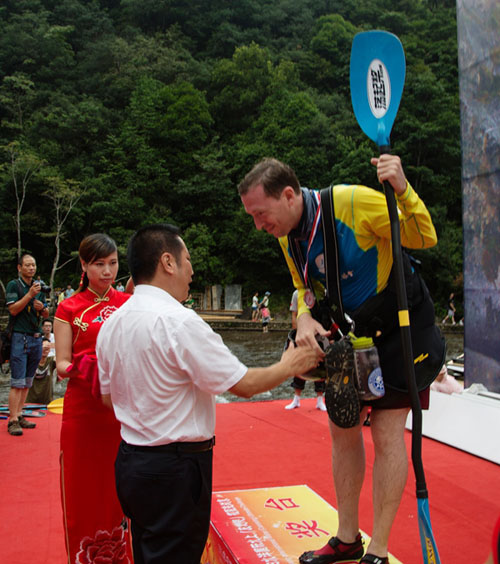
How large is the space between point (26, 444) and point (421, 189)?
109ft

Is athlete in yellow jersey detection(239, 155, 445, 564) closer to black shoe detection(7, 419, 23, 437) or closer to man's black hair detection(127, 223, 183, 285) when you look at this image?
man's black hair detection(127, 223, 183, 285)

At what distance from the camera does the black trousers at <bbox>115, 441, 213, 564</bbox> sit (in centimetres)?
163

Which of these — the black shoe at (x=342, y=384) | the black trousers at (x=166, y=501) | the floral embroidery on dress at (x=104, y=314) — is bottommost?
the black trousers at (x=166, y=501)

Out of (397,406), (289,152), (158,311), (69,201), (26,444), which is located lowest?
(26,444)

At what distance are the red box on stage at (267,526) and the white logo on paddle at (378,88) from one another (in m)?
1.70

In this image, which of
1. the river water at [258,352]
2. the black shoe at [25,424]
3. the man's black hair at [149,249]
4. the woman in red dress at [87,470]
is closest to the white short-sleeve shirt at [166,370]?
the man's black hair at [149,249]

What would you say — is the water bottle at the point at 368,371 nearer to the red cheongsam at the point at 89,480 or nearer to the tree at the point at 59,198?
the red cheongsam at the point at 89,480

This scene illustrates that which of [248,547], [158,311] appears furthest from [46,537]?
[158,311]

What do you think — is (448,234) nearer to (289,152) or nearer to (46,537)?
(289,152)

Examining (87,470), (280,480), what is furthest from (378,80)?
(280,480)

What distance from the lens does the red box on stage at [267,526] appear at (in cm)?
207

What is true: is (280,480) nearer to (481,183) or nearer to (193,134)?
(481,183)

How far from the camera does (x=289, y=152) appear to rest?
115 ft

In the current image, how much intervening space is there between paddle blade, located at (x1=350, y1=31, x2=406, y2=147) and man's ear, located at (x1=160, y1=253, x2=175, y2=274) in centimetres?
90
